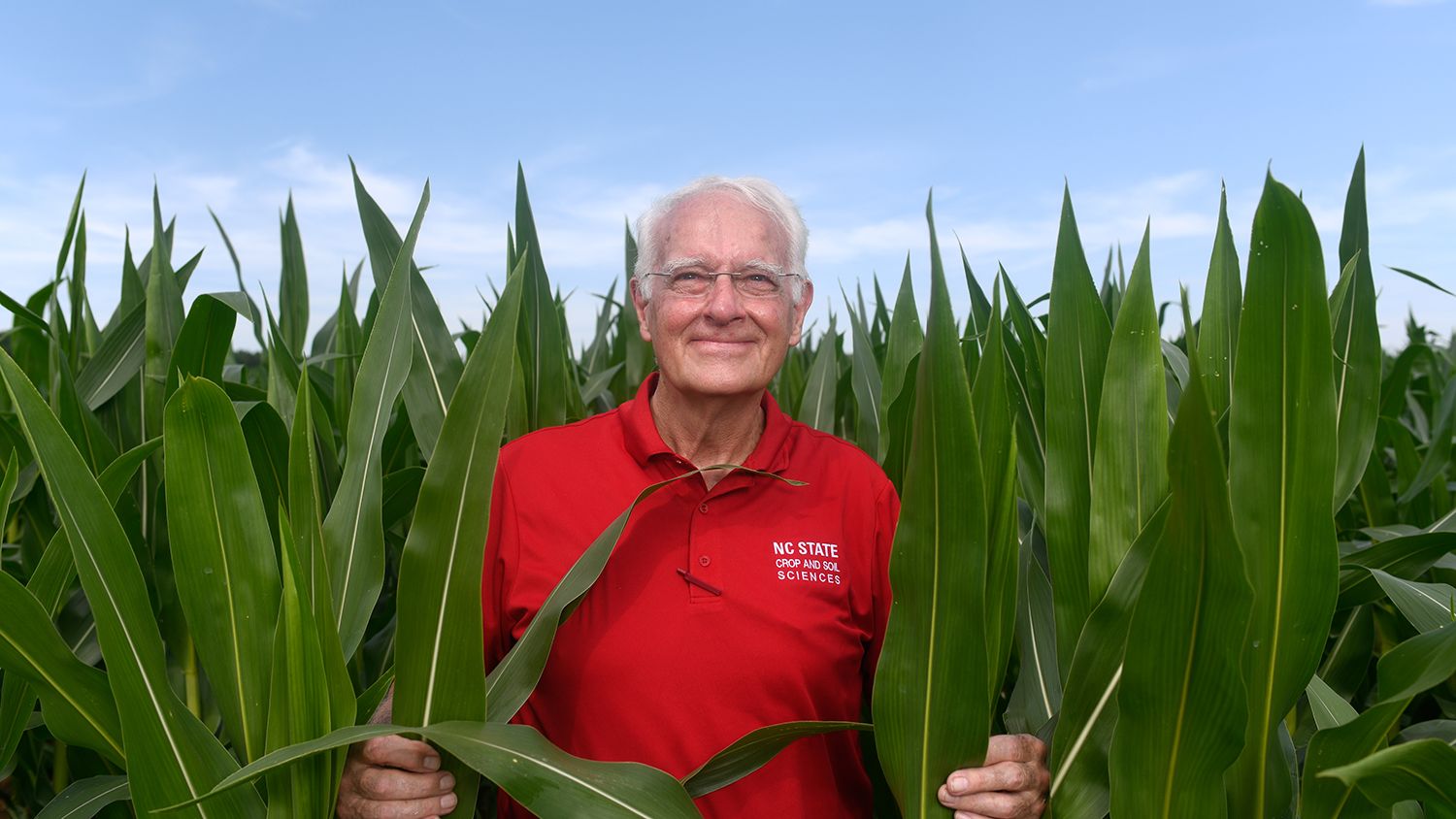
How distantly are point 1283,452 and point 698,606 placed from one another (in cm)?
67

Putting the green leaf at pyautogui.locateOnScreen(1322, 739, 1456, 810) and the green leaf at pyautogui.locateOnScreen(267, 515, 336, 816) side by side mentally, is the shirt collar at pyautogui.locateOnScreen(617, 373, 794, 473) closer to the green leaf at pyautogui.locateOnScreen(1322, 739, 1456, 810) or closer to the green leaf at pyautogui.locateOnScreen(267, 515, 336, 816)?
the green leaf at pyautogui.locateOnScreen(267, 515, 336, 816)

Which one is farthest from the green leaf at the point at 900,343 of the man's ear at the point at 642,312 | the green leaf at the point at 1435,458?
the green leaf at the point at 1435,458

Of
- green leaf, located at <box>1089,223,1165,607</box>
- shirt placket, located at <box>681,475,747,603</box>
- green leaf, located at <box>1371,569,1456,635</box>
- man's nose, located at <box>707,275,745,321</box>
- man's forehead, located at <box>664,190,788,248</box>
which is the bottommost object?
green leaf, located at <box>1371,569,1456,635</box>

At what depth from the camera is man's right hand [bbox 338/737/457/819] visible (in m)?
0.88

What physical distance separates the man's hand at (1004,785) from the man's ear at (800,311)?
68 centimetres

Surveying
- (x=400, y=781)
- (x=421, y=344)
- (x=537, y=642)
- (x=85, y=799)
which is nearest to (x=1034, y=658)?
(x=537, y=642)

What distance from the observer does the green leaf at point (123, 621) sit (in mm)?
785

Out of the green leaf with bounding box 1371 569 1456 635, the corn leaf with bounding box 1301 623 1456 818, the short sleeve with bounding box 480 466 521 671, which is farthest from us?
the short sleeve with bounding box 480 466 521 671

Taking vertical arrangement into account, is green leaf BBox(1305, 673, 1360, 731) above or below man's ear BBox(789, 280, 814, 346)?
below

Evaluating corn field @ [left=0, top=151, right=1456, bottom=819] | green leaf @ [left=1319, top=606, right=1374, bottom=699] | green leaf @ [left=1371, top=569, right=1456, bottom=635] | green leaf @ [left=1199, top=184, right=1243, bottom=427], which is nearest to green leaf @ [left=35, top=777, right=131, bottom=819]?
corn field @ [left=0, top=151, right=1456, bottom=819]

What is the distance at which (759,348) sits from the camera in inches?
52.8

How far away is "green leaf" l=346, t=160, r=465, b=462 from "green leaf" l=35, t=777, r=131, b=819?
496mm

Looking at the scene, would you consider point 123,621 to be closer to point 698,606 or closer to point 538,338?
point 698,606

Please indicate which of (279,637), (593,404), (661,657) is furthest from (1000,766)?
(593,404)
